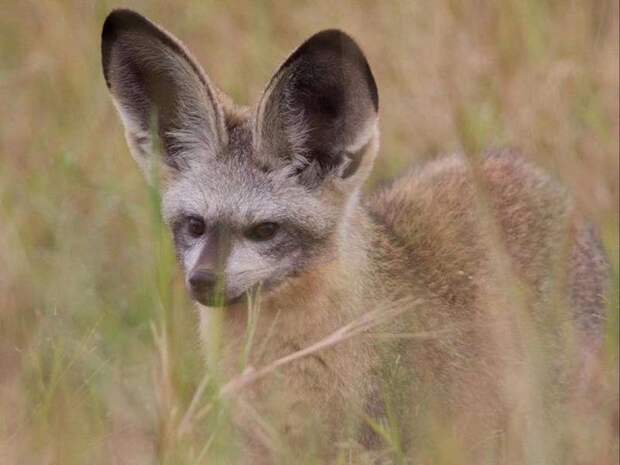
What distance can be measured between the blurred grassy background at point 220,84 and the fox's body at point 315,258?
16.2 inches

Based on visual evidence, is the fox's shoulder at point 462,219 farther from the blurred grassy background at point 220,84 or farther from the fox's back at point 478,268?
the blurred grassy background at point 220,84

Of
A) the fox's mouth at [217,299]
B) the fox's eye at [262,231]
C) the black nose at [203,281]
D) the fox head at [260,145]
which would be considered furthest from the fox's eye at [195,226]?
the black nose at [203,281]

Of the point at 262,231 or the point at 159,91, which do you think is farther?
the point at 159,91

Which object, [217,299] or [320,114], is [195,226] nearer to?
[320,114]

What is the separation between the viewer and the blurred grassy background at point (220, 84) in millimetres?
6738

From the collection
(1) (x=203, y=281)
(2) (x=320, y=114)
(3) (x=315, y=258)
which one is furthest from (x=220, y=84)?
(1) (x=203, y=281)

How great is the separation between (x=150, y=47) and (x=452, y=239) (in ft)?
5.48

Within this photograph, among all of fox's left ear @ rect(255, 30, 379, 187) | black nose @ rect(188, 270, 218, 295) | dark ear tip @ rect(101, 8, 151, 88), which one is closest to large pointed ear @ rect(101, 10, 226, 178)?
dark ear tip @ rect(101, 8, 151, 88)

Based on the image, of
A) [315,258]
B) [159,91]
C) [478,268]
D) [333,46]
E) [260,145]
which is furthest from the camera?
[478,268]

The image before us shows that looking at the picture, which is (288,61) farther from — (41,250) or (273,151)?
(41,250)

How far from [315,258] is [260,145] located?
1.72ft

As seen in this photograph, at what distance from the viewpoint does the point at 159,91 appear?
6246mm

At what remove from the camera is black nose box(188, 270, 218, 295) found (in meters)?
5.46

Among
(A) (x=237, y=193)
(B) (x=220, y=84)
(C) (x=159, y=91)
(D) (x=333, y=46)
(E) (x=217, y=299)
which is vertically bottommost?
(E) (x=217, y=299)
